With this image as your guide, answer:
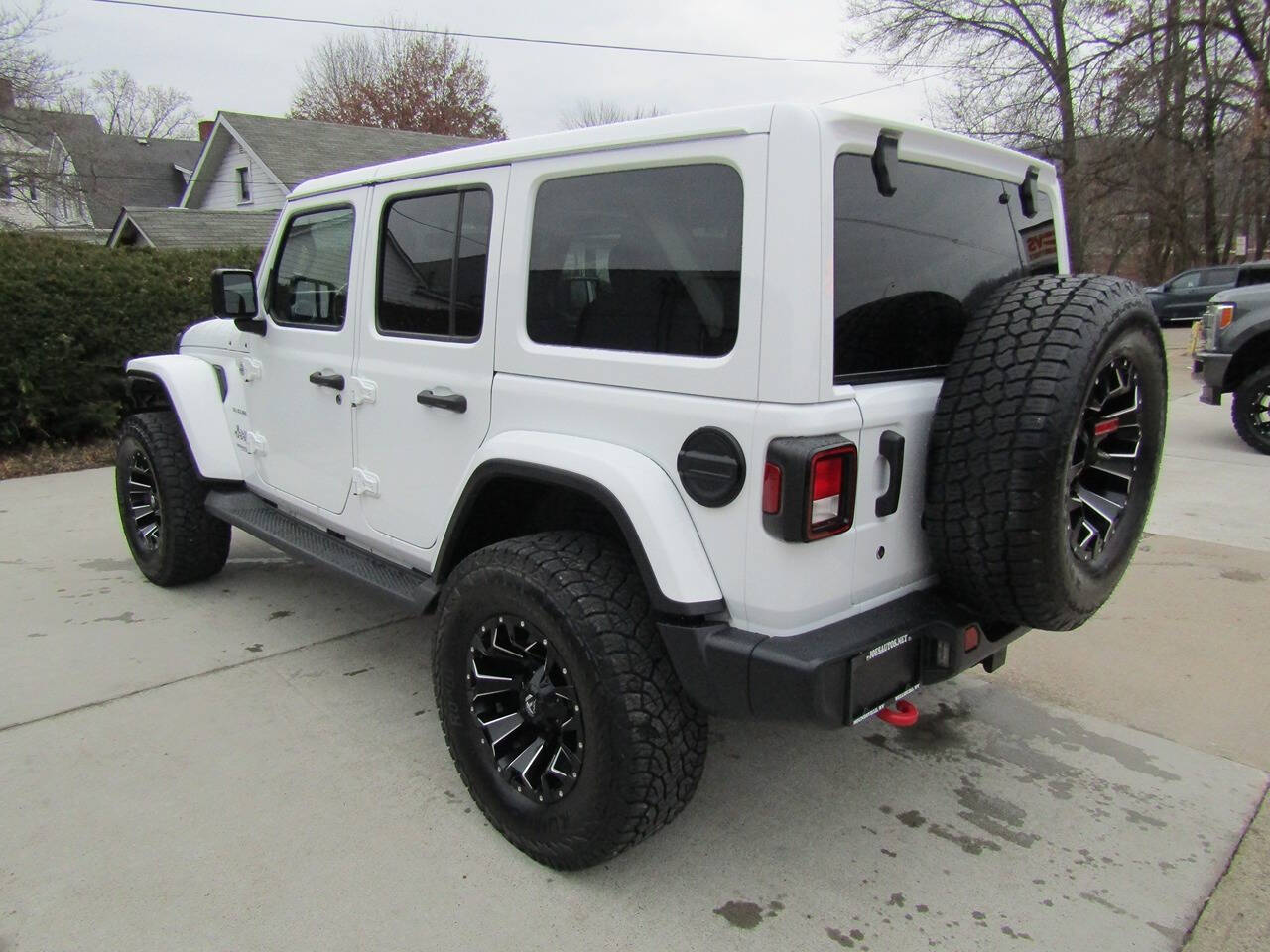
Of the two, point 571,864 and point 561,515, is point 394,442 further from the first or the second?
point 571,864

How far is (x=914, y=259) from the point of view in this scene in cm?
238

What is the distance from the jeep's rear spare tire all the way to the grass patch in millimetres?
8075

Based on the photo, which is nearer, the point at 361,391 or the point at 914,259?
the point at 914,259

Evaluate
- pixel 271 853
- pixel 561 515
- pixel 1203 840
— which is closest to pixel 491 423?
pixel 561 515

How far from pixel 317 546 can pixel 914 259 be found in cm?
245

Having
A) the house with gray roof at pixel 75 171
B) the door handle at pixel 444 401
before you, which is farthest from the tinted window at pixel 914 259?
the house with gray roof at pixel 75 171

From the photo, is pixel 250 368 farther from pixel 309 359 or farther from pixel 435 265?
pixel 435 265

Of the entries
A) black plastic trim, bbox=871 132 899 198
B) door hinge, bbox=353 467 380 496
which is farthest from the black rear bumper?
door hinge, bbox=353 467 380 496

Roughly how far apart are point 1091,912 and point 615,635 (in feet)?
4.75

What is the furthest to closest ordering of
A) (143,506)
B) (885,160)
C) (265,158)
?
(265,158) < (143,506) < (885,160)

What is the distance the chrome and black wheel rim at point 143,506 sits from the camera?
14.9 ft

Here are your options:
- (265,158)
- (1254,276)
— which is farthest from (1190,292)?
(265,158)

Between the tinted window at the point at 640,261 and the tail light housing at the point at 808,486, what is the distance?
31cm

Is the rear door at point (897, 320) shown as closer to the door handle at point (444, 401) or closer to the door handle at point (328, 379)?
the door handle at point (444, 401)
